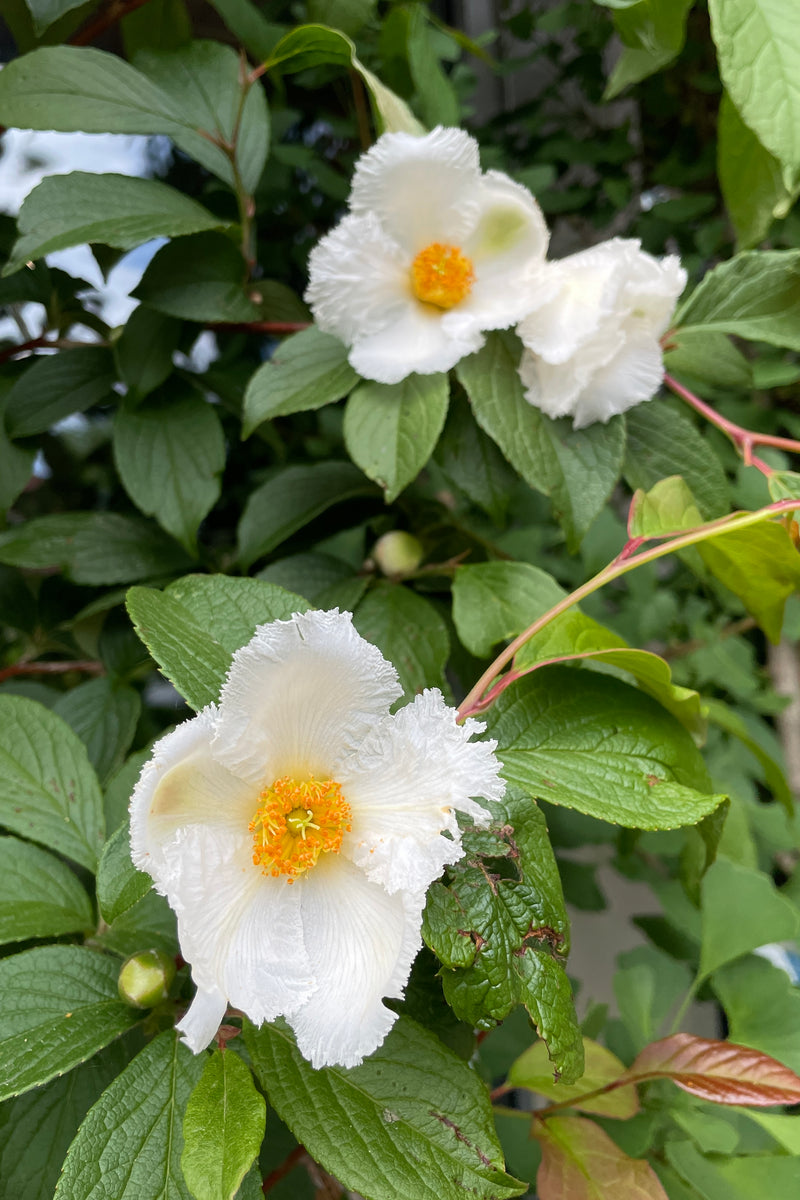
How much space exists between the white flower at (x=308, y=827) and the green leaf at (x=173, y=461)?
264 millimetres

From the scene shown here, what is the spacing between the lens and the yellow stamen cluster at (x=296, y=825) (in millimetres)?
320

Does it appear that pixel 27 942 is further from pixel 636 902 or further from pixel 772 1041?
pixel 636 902

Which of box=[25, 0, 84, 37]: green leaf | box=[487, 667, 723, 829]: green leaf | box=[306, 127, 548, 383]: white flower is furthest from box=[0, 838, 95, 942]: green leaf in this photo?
box=[25, 0, 84, 37]: green leaf

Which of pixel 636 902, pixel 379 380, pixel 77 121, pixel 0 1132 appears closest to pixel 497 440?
pixel 379 380

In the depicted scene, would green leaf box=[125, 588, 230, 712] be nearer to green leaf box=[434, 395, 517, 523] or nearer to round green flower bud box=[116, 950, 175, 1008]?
round green flower bud box=[116, 950, 175, 1008]

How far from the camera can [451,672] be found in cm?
63

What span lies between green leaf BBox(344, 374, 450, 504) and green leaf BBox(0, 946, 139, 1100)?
28 centimetres

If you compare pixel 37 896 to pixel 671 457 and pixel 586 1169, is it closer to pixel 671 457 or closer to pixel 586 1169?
pixel 586 1169

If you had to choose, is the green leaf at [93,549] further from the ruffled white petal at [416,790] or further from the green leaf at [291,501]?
the ruffled white petal at [416,790]

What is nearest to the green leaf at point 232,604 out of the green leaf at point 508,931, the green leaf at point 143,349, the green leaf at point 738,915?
the green leaf at point 508,931

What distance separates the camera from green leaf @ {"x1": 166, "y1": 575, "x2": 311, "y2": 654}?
37 centimetres

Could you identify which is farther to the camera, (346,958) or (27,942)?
(27,942)

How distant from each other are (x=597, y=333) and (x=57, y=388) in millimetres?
365

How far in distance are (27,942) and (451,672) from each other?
334 mm
